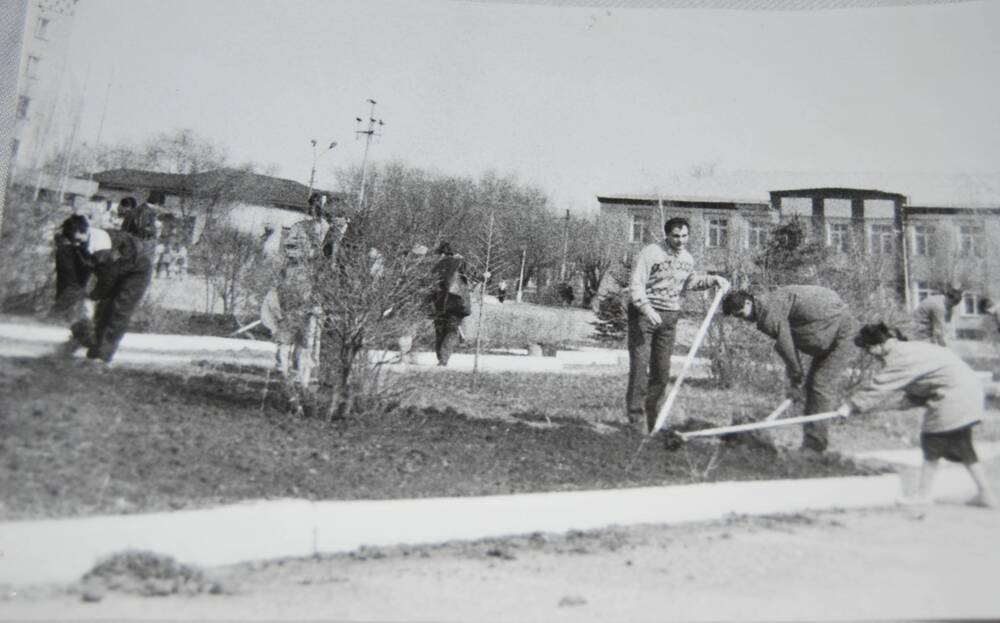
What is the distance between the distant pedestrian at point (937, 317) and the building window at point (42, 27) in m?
4.38

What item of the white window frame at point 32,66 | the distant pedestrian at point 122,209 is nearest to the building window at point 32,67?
the white window frame at point 32,66

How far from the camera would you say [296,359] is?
329cm

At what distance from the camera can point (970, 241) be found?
310 centimetres

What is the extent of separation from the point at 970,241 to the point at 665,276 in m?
1.51

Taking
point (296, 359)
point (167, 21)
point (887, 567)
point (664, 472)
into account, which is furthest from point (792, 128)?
point (167, 21)

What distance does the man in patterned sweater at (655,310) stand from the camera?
3.66 m

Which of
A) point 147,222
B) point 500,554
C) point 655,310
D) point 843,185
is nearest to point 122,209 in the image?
point 147,222

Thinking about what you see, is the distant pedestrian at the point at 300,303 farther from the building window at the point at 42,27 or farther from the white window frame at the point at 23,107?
the building window at the point at 42,27

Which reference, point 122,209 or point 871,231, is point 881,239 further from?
point 122,209

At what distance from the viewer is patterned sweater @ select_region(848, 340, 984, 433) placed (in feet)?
9.10

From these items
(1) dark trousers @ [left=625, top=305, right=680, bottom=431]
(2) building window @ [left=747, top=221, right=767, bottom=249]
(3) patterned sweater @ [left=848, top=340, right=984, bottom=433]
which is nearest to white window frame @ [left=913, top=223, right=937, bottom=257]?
(3) patterned sweater @ [left=848, top=340, right=984, bottom=433]

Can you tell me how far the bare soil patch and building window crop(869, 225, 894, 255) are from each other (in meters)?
1.25

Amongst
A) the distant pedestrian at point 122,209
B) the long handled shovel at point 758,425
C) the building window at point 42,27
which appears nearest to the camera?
the distant pedestrian at point 122,209

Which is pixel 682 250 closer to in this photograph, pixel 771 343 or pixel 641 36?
pixel 771 343
